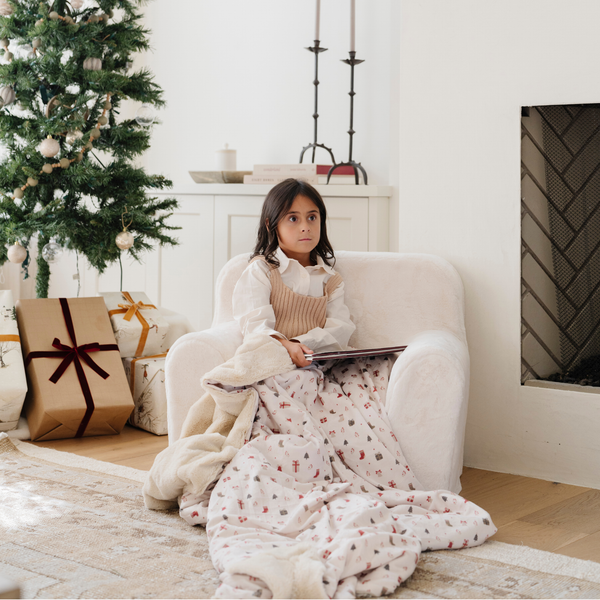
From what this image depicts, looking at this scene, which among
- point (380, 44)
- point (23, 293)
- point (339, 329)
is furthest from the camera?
point (23, 293)

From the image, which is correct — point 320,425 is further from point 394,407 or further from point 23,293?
point 23,293

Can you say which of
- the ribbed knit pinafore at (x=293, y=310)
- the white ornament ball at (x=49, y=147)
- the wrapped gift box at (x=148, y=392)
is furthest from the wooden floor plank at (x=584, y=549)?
the white ornament ball at (x=49, y=147)

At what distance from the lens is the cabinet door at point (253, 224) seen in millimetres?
2941

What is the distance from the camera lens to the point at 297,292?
2.11 meters

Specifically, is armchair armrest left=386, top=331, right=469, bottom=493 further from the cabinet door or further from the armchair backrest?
the cabinet door

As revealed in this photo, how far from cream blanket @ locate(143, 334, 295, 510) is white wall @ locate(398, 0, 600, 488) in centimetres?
72

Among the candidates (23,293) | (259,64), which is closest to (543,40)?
(259,64)

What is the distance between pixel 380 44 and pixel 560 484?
1.98 m

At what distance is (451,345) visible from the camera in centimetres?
189

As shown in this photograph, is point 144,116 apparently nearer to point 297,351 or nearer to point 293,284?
point 293,284

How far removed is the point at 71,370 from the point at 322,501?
1.30 meters

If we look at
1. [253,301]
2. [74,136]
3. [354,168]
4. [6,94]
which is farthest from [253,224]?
[253,301]

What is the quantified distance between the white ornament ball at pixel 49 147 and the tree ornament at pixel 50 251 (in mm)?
310

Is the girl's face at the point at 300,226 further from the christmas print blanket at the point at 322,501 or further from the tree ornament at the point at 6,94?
the tree ornament at the point at 6,94
